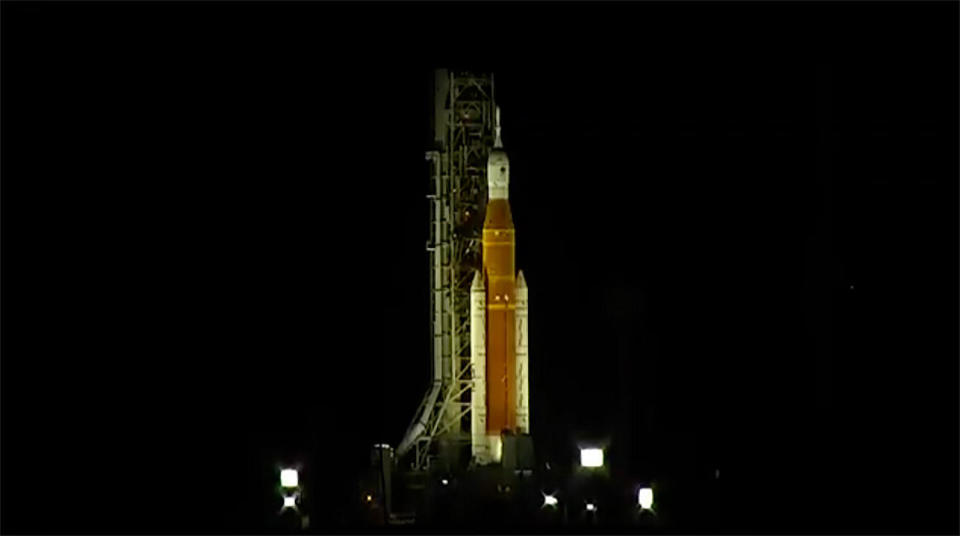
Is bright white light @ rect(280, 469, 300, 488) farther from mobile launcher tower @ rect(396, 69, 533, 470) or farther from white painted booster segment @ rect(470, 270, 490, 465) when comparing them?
white painted booster segment @ rect(470, 270, 490, 465)

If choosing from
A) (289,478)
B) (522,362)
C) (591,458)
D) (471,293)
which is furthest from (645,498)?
(289,478)

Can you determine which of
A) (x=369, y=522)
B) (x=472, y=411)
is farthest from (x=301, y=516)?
(x=472, y=411)

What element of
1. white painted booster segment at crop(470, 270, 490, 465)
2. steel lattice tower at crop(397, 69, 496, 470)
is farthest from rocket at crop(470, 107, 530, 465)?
steel lattice tower at crop(397, 69, 496, 470)

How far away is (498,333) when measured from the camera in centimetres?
2405

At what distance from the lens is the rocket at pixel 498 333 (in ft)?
78.7

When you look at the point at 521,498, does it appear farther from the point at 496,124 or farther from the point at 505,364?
the point at 496,124

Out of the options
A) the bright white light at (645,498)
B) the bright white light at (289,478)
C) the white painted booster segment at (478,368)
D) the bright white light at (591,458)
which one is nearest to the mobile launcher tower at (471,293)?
the white painted booster segment at (478,368)

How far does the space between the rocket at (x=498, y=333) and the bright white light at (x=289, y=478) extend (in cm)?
217

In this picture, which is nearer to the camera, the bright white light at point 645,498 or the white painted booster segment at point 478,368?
the bright white light at point 645,498

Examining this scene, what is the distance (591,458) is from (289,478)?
11.4ft

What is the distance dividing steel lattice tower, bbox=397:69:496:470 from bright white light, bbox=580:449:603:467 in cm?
156

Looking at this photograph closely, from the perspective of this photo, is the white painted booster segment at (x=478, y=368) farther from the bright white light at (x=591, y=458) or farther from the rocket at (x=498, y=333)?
the bright white light at (x=591, y=458)

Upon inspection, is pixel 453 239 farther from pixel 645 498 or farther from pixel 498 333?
pixel 645 498

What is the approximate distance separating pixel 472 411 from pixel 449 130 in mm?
3356
